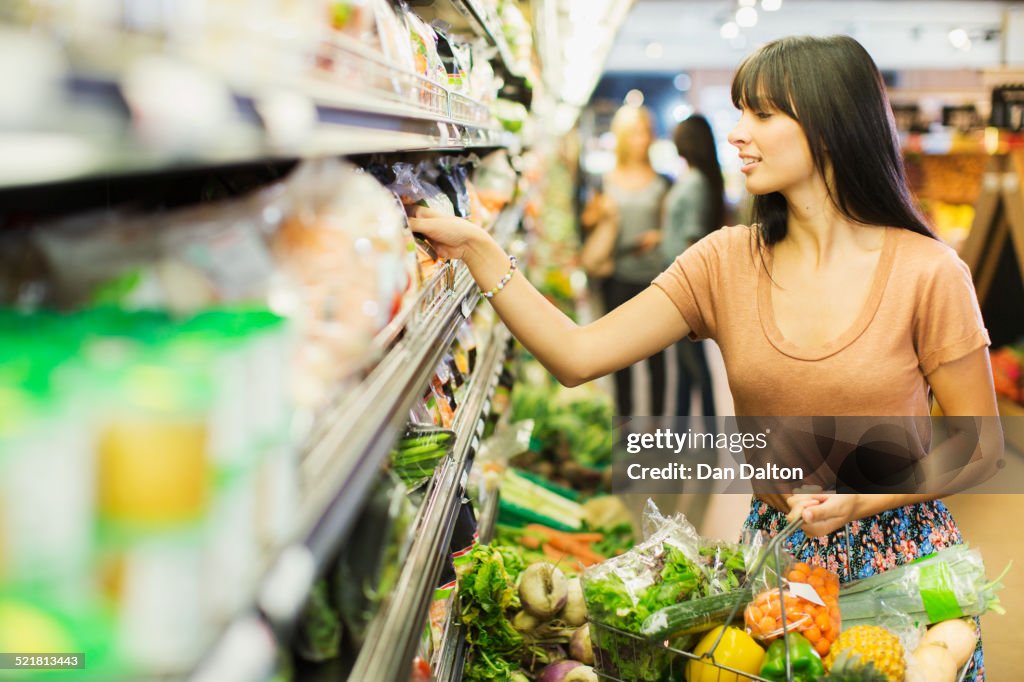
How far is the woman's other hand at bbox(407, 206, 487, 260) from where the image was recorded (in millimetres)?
1837

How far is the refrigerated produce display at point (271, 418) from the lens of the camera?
2.02ft

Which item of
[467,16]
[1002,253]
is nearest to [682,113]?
[1002,253]

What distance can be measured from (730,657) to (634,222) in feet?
14.3

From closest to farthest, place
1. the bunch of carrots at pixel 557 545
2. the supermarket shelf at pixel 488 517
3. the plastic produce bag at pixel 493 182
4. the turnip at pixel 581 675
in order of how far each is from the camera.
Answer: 1. the turnip at pixel 581 675
2. the supermarket shelf at pixel 488 517
3. the plastic produce bag at pixel 493 182
4. the bunch of carrots at pixel 557 545

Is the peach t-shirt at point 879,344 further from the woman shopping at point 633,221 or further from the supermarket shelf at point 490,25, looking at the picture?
the woman shopping at point 633,221

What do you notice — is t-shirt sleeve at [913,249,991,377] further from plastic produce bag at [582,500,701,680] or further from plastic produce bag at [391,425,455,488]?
plastic produce bag at [391,425,455,488]

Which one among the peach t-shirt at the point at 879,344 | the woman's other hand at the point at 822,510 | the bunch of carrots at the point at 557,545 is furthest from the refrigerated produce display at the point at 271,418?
the bunch of carrots at the point at 557,545

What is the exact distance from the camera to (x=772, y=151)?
1.98 meters

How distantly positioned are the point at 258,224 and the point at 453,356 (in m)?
1.50

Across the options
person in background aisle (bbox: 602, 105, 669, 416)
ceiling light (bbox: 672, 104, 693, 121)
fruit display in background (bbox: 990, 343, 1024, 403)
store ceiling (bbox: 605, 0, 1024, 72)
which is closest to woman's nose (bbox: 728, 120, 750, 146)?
ceiling light (bbox: 672, 104, 693, 121)

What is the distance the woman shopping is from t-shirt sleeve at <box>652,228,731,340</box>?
135 inches

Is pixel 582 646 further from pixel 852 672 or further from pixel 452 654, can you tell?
pixel 852 672

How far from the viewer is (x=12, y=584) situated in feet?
2.03

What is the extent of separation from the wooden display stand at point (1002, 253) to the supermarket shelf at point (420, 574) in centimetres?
464
